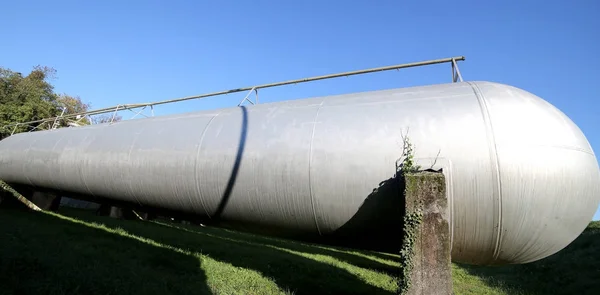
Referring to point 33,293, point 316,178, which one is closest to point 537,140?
point 316,178

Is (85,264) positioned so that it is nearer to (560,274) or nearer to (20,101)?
(560,274)

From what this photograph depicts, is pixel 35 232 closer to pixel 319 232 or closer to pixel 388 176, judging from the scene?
pixel 319 232

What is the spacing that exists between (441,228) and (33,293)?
5234mm

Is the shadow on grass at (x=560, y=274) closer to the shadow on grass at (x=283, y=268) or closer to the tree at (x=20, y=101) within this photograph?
the shadow on grass at (x=283, y=268)

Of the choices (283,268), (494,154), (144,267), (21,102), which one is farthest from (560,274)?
(21,102)

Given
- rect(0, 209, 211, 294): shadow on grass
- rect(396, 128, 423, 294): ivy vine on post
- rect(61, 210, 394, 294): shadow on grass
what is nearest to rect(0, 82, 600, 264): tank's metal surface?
rect(396, 128, 423, 294): ivy vine on post

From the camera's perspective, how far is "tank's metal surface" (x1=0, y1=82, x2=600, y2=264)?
15.6 ft

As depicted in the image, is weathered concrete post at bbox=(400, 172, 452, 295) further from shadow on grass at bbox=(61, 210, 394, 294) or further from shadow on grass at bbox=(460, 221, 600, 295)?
shadow on grass at bbox=(460, 221, 600, 295)

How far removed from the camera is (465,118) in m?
5.01

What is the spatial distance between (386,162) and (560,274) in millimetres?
14719

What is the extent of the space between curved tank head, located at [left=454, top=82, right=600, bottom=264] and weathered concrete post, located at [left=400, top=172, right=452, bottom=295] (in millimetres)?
830

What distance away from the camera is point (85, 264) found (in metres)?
6.44

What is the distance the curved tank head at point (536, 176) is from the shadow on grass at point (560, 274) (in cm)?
921

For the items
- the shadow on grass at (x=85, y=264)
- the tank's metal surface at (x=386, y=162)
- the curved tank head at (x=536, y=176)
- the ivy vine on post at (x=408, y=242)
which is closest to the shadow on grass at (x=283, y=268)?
the shadow on grass at (x=85, y=264)
